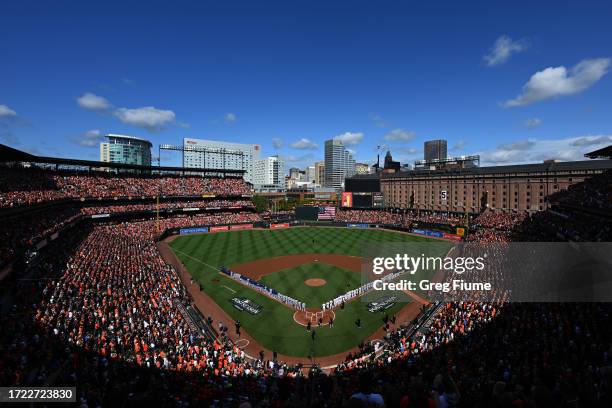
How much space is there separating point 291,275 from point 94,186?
44882 millimetres

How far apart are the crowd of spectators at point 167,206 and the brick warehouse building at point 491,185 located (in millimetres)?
51988

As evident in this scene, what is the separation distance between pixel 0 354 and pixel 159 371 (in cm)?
616

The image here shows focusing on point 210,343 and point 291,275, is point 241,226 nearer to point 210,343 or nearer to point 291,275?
point 291,275

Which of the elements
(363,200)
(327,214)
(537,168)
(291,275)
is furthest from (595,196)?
(363,200)

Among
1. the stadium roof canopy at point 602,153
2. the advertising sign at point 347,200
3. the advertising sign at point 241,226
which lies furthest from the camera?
the advertising sign at point 347,200

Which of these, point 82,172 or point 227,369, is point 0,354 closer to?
point 227,369

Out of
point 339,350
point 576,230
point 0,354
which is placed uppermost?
point 576,230

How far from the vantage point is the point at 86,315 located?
1939cm

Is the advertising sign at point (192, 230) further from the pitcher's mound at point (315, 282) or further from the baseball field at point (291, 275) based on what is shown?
the pitcher's mound at point (315, 282)

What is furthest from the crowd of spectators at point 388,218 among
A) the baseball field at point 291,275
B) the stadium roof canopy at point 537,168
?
the stadium roof canopy at point 537,168

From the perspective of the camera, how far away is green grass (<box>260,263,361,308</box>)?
29462mm

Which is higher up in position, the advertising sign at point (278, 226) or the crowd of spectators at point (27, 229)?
the crowd of spectators at point (27, 229)

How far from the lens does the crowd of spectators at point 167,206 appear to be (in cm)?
5488

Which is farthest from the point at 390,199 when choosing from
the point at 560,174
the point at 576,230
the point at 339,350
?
the point at 339,350
